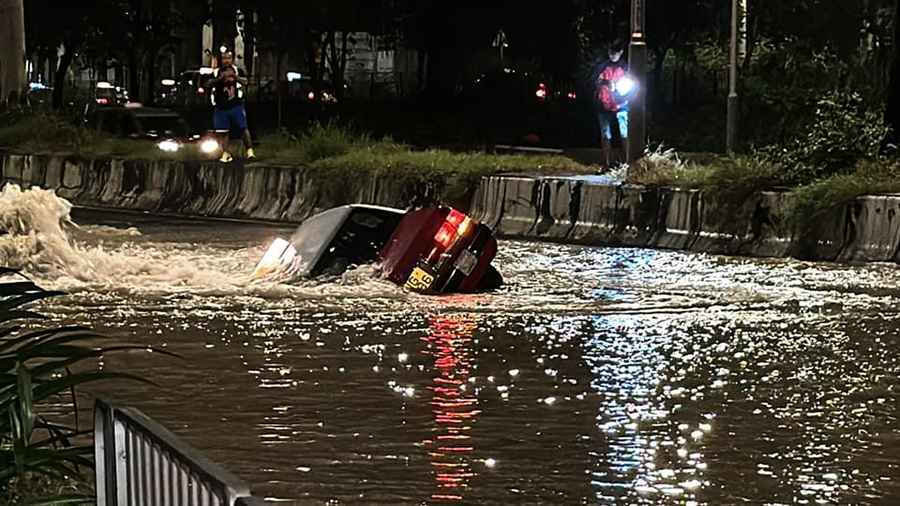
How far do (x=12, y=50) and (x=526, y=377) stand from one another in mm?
26525

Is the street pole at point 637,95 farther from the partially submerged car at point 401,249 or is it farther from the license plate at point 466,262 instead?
the license plate at point 466,262

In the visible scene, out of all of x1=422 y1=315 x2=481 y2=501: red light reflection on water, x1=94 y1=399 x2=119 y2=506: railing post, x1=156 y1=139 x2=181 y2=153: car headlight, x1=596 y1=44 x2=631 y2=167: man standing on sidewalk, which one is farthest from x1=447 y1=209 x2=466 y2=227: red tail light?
x1=156 y1=139 x2=181 y2=153: car headlight

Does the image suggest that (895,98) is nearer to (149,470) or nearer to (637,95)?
(637,95)

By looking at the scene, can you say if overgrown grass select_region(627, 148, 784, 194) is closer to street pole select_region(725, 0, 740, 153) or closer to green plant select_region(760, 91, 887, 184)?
green plant select_region(760, 91, 887, 184)

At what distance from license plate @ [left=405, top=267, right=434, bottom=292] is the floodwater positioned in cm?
19

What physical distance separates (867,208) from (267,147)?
11433mm

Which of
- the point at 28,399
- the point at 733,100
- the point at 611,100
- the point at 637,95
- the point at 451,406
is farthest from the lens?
the point at 733,100

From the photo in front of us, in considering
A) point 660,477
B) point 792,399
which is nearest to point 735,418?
point 792,399

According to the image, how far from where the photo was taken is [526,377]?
395 inches

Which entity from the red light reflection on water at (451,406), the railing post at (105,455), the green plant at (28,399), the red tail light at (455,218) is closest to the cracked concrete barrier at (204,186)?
the red tail light at (455,218)

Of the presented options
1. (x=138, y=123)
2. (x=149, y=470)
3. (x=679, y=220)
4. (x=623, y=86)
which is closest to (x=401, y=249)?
(x=679, y=220)

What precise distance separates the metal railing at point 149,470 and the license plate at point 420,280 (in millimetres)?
9267

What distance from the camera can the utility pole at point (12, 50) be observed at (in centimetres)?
3456

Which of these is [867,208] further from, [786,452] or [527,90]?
[527,90]
